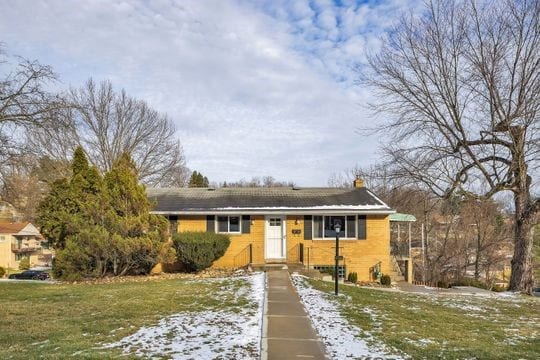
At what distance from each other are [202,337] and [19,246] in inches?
1949

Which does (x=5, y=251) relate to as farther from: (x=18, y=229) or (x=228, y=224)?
(x=228, y=224)

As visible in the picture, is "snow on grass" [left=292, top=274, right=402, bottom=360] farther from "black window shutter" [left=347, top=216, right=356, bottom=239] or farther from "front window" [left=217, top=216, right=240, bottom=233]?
"front window" [left=217, top=216, right=240, bottom=233]

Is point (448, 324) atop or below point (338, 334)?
below

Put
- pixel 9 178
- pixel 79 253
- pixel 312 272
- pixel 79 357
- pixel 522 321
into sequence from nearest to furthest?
1. pixel 79 357
2. pixel 522 321
3. pixel 9 178
4. pixel 79 253
5. pixel 312 272

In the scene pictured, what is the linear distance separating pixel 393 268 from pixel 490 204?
45.1 ft

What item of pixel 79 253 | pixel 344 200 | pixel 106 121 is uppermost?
pixel 106 121

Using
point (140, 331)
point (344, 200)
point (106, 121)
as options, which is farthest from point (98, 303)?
point (106, 121)

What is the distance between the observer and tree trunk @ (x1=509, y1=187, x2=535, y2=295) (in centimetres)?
1562

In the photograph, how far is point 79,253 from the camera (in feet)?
46.2

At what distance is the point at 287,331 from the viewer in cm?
690

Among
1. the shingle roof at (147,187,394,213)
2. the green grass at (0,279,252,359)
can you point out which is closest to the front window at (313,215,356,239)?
the shingle roof at (147,187,394,213)

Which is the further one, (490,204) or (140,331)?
(490,204)

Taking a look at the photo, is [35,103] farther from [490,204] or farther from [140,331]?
[490,204]

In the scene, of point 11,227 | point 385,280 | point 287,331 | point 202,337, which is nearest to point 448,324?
point 287,331
